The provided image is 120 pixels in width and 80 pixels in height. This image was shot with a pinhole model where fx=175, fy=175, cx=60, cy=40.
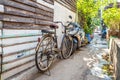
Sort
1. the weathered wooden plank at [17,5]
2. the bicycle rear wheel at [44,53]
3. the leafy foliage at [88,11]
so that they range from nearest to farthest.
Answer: the weathered wooden plank at [17,5]
the bicycle rear wheel at [44,53]
the leafy foliage at [88,11]

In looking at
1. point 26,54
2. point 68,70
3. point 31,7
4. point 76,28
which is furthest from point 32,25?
point 76,28

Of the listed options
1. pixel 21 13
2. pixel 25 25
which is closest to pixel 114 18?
pixel 25 25

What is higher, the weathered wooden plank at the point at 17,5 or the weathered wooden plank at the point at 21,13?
the weathered wooden plank at the point at 17,5

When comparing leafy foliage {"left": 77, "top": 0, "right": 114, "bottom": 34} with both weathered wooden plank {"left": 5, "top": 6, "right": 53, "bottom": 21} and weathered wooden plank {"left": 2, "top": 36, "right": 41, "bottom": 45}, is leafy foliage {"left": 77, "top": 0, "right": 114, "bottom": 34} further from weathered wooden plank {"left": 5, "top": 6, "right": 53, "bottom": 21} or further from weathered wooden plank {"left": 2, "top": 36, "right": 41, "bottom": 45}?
weathered wooden plank {"left": 2, "top": 36, "right": 41, "bottom": 45}

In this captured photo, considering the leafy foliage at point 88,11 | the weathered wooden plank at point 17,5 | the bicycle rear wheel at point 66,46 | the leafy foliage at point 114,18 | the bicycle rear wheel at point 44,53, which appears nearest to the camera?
the weathered wooden plank at point 17,5

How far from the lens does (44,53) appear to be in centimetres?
352

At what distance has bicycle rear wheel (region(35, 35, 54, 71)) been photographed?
3.21 meters

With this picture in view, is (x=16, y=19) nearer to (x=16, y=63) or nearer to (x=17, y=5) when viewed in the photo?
(x=17, y=5)

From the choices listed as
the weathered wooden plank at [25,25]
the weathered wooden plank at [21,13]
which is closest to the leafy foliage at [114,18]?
the weathered wooden plank at [25,25]

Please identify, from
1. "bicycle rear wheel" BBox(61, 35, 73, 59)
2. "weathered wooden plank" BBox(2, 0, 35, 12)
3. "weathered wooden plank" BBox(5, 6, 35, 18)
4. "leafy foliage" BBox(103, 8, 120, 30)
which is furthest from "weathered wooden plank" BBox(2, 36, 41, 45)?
"leafy foliage" BBox(103, 8, 120, 30)

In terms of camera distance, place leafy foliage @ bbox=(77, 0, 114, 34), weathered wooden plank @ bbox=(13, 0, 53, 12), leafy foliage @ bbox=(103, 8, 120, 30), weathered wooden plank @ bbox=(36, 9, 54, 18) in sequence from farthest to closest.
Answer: leafy foliage @ bbox=(77, 0, 114, 34) < leafy foliage @ bbox=(103, 8, 120, 30) < weathered wooden plank @ bbox=(36, 9, 54, 18) < weathered wooden plank @ bbox=(13, 0, 53, 12)

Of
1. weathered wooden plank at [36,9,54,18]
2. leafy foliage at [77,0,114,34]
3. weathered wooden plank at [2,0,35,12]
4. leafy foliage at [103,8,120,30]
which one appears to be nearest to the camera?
weathered wooden plank at [2,0,35,12]

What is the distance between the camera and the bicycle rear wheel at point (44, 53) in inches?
127

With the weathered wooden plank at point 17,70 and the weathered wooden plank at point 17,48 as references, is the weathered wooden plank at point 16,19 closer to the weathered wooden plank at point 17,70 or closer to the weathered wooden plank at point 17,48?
the weathered wooden plank at point 17,48
